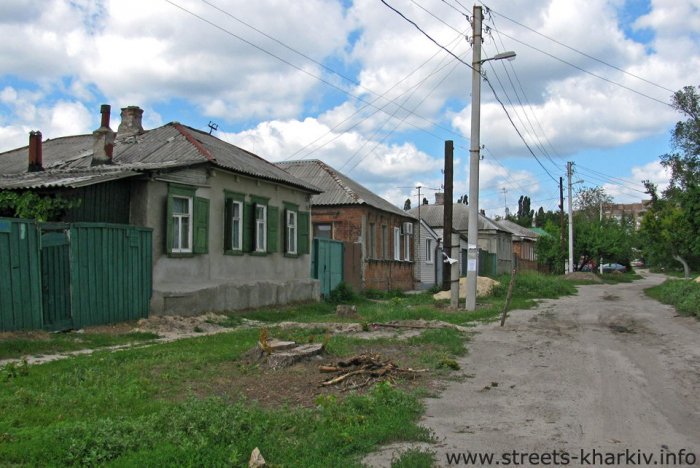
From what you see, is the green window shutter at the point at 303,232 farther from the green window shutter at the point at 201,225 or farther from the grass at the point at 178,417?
the grass at the point at 178,417

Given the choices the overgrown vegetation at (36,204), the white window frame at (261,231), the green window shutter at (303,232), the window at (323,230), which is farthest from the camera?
the window at (323,230)

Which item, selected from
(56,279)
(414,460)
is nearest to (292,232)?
(56,279)

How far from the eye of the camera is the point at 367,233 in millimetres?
28469

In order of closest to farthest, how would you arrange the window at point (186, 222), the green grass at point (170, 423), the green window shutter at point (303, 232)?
the green grass at point (170, 423)
the window at point (186, 222)
the green window shutter at point (303, 232)

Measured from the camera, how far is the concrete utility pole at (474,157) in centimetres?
1827

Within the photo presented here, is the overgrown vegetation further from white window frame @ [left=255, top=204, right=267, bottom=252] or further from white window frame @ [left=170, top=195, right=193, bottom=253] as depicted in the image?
white window frame @ [left=255, top=204, right=267, bottom=252]

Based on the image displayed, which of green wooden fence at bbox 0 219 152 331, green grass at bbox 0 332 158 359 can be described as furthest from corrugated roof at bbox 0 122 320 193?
green grass at bbox 0 332 158 359

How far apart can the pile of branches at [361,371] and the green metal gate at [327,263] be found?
14.8m

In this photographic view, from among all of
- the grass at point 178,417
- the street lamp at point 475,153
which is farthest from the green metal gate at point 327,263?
the grass at point 178,417

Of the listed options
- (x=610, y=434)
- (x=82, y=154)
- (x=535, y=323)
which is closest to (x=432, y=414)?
(x=610, y=434)

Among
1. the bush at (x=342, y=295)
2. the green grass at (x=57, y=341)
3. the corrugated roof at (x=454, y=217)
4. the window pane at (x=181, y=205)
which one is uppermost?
the corrugated roof at (x=454, y=217)

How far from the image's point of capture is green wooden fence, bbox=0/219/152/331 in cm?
1096

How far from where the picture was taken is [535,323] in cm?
1580

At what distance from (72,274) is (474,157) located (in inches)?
440
